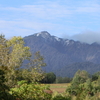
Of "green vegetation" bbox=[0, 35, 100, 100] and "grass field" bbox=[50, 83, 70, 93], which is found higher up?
"green vegetation" bbox=[0, 35, 100, 100]

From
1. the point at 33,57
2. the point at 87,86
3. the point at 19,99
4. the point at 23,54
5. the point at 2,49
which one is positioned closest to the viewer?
the point at 19,99

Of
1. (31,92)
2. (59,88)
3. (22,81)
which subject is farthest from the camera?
(59,88)

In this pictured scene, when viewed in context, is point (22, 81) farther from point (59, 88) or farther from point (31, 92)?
point (59, 88)

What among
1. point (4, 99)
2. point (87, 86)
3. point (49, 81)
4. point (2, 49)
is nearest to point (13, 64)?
point (2, 49)

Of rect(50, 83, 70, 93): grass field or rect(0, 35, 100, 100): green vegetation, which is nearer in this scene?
rect(0, 35, 100, 100): green vegetation

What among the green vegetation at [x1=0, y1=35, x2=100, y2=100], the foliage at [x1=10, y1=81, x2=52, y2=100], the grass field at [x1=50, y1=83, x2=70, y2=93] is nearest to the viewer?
the green vegetation at [x1=0, y1=35, x2=100, y2=100]

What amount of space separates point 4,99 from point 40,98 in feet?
8.40

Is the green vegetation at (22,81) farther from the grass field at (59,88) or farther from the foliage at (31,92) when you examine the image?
the grass field at (59,88)

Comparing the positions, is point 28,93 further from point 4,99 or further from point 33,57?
point 33,57

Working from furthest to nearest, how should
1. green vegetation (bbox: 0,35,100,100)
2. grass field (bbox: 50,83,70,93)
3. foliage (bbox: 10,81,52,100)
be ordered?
grass field (bbox: 50,83,70,93)
foliage (bbox: 10,81,52,100)
green vegetation (bbox: 0,35,100,100)

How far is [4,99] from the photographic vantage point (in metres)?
7.40

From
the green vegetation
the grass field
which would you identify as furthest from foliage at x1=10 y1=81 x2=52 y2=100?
the grass field

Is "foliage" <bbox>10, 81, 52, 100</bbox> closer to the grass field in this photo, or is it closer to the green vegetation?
the green vegetation

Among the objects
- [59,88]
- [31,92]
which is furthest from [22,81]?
[59,88]
